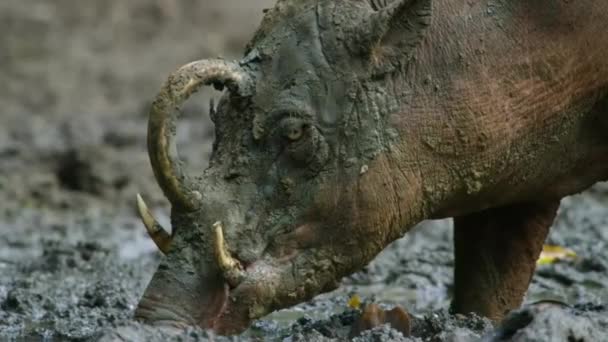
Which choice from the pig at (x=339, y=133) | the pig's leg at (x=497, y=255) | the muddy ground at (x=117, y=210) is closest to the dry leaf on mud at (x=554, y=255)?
the muddy ground at (x=117, y=210)

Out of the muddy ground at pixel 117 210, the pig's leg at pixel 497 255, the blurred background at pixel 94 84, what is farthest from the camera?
the blurred background at pixel 94 84

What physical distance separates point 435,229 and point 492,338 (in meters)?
4.51

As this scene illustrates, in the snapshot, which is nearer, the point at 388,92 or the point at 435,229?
the point at 388,92

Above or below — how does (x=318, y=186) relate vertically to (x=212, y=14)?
below

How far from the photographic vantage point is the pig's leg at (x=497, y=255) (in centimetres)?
586

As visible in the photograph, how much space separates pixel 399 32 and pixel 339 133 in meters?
0.38

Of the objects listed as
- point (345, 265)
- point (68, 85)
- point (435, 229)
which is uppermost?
point (68, 85)

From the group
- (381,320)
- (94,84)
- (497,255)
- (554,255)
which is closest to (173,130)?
(381,320)

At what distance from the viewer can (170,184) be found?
4465mm

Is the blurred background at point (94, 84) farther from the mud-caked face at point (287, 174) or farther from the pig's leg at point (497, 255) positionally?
the mud-caked face at point (287, 174)

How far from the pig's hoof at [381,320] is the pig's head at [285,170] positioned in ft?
0.87

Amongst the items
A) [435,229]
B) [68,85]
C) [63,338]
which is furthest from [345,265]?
[68,85]

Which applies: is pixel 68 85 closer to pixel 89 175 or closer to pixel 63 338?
pixel 89 175

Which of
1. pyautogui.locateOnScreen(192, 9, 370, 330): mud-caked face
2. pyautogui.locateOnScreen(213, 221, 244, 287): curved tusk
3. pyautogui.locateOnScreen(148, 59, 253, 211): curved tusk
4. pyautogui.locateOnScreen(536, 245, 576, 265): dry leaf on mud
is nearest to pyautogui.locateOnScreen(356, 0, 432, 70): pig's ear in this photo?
pyautogui.locateOnScreen(192, 9, 370, 330): mud-caked face
